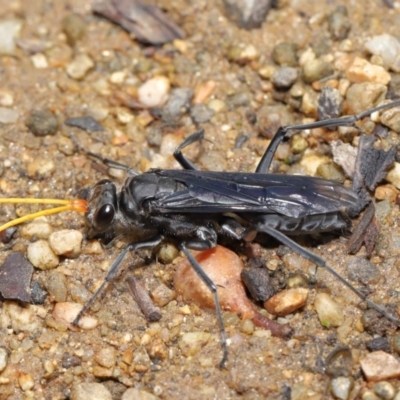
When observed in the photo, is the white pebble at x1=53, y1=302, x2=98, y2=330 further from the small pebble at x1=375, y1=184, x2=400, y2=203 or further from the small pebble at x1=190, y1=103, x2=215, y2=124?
the small pebble at x1=375, y1=184, x2=400, y2=203

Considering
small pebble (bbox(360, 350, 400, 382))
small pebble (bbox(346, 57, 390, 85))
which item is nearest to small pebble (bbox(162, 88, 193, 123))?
small pebble (bbox(346, 57, 390, 85))

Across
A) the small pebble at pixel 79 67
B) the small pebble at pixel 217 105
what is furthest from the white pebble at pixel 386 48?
the small pebble at pixel 79 67

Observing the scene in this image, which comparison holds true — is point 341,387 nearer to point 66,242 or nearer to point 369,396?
point 369,396

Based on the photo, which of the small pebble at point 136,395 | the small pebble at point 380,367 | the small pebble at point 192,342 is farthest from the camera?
the small pebble at point 192,342

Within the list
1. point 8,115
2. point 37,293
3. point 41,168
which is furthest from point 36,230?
point 8,115

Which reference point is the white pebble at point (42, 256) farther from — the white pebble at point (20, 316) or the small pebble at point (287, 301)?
the small pebble at point (287, 301)

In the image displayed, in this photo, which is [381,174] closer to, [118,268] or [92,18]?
[118,268]

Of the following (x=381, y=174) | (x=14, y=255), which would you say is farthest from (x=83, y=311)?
(x=381, y=174)
